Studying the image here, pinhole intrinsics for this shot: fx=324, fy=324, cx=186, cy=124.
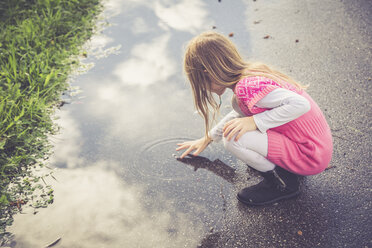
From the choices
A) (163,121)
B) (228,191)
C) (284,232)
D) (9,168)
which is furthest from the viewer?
(163,121)

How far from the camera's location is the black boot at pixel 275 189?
2.18 metres

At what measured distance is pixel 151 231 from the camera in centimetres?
211

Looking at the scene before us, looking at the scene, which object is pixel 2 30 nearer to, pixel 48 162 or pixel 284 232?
pixel 48 162

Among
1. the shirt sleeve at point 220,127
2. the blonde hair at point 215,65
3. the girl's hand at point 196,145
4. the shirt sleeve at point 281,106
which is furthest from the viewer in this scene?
the girl's hand at point 196,145

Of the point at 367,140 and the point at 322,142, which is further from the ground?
the point at 322,142

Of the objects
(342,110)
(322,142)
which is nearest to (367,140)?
(342,110)

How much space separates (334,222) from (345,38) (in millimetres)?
2700

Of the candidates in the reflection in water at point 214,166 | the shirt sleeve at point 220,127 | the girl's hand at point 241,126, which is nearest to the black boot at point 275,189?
the reflection in water at point 214,166

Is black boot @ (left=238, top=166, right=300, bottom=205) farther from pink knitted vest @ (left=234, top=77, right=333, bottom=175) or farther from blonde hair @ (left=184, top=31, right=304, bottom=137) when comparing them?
blonde hair @ (left=184, top=31, right=304, bottom=137)

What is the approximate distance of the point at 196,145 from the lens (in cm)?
264

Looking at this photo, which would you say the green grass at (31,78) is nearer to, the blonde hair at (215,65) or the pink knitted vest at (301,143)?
the blonde hair at (215,65)

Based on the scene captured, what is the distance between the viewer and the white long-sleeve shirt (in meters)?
1.86

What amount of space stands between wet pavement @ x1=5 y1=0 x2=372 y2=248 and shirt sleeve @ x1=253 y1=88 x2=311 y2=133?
0.62m

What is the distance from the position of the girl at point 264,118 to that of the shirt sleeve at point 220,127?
0.28 meters
